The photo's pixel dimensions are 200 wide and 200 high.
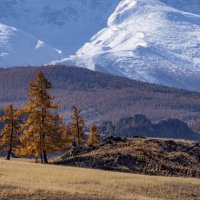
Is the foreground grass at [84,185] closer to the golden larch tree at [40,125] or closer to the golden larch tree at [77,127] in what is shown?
the golden larch tree at [40,125]

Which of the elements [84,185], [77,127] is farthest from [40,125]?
[77,127]

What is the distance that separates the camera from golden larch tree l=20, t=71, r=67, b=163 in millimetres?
94750

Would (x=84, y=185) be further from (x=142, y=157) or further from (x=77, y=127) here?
(x=77, y=127)

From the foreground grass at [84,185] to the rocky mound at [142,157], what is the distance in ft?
26.3

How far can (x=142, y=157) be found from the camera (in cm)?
9138

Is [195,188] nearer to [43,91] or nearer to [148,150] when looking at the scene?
[148,150]

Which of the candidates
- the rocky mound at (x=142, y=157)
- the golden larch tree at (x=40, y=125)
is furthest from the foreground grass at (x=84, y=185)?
the golden larch tree at (x=40, y=125)

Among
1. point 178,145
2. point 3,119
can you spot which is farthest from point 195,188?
point 3,119

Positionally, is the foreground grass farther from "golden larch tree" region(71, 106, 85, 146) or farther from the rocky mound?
"golden larch tree" region(71, 106, 85, 146)

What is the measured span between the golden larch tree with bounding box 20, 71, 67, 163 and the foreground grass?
1120 centimetres

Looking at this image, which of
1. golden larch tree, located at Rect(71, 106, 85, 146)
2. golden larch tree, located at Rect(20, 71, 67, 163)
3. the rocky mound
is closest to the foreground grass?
the rocky mound

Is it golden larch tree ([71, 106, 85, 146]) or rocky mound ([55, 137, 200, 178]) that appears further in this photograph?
golden larch tree ([71, 106, 85, 146])

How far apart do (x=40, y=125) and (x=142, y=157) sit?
39.7 feet

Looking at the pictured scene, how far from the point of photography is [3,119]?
108 m
